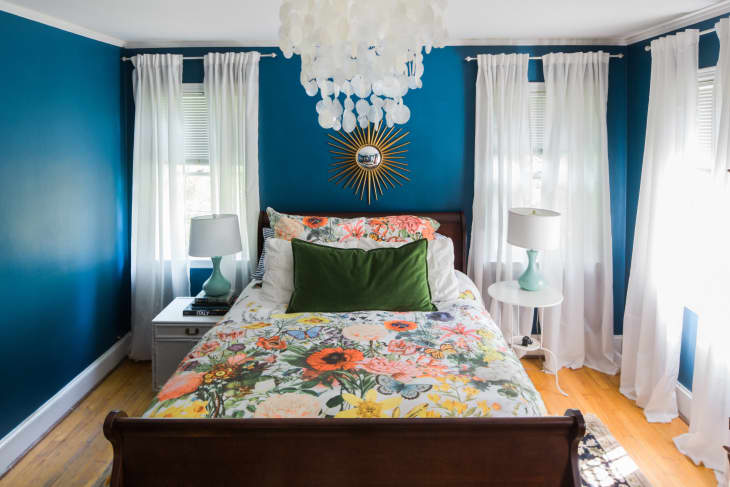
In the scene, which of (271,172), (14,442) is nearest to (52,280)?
(14,442)

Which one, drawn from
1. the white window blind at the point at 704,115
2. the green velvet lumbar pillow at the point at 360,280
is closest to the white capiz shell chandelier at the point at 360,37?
the green velvet lumbar pillow at the point at 360,280

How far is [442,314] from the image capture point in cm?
301

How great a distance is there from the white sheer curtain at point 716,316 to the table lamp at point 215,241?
→ 2.79 metres

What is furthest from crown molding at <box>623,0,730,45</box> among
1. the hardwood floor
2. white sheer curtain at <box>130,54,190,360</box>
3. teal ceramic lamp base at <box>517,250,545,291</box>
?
white sheer curtain at <box>130,54,190,360</box>

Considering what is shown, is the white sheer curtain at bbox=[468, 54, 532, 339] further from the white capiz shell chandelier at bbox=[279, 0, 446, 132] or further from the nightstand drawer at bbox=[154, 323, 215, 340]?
the white capiz shell chandelier at bbox=[279, 0, 446, 132]

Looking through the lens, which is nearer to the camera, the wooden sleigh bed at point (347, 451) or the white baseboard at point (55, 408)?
the wooden sleigh bed at point (347, 451)

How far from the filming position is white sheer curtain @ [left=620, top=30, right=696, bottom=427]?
3102 mm

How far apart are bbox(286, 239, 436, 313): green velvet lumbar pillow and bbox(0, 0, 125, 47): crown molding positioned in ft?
6.34

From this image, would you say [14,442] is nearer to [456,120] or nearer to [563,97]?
[456,120]

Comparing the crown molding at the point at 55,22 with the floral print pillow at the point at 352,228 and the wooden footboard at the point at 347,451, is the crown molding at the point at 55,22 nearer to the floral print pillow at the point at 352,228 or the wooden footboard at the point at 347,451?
the floral print pillow at the point at 352,228

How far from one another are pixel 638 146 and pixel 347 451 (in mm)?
3067

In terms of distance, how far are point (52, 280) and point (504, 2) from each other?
2985mm

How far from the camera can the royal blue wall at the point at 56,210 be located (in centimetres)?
289

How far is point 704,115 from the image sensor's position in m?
3.12
